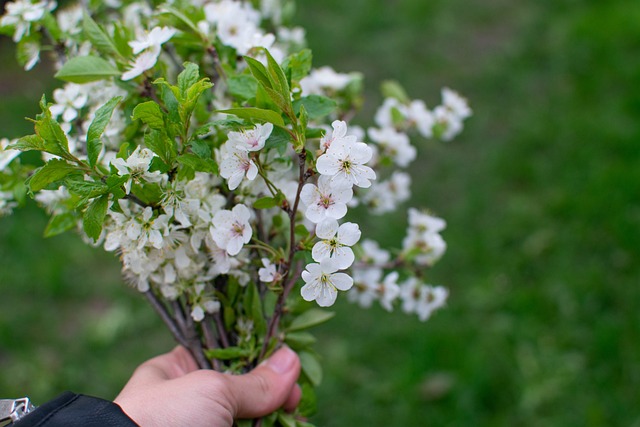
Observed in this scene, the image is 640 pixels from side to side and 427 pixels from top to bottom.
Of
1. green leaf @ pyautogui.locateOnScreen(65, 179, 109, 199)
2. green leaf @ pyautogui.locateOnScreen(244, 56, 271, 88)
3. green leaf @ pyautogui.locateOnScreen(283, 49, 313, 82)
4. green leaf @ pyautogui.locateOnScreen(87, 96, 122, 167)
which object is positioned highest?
green leaf @ pyautogui.locateOnScreen(283, 49, 313, 82)

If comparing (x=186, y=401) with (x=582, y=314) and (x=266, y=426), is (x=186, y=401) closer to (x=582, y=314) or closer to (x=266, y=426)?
A: (x=266, y=426)

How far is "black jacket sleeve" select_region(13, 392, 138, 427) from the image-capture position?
100 cm

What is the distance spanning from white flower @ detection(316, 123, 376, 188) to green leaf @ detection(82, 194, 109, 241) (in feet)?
1.03

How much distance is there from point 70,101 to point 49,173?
289 mm

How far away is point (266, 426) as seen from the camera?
126 centimetres

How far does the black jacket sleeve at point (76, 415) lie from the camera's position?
1.00 m

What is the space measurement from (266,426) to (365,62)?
2999 mm

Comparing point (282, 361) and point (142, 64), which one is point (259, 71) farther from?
point (282, 361)

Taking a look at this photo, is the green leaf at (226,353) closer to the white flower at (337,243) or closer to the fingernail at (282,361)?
the fingernail at (282,361)

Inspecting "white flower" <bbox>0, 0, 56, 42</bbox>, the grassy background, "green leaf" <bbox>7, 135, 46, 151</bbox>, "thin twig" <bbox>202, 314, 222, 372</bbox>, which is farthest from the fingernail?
the grassy background

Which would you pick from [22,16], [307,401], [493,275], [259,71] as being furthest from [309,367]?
[493,275]

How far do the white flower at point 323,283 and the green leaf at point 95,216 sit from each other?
298 millimetres

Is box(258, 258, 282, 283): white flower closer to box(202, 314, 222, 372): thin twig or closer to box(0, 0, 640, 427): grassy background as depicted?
box(202, 314, 222, 372): thin twig

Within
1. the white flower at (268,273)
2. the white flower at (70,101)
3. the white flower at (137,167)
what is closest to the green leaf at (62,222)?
the white flower at (70,101)
